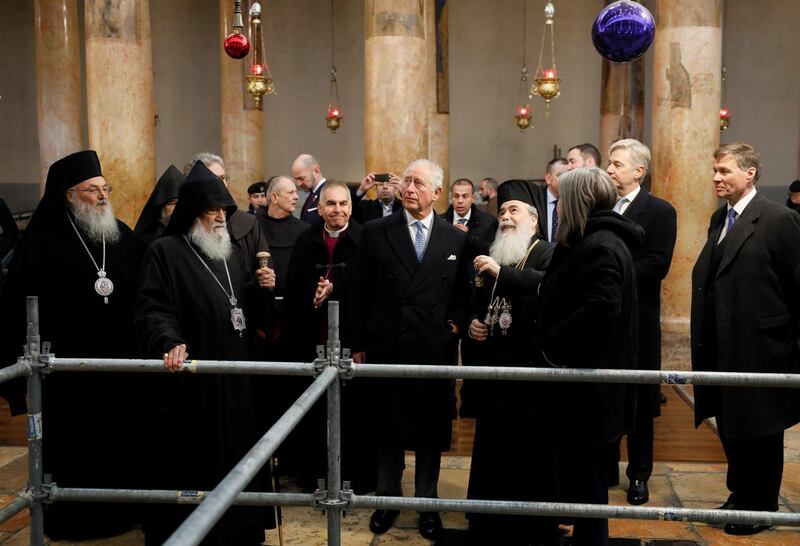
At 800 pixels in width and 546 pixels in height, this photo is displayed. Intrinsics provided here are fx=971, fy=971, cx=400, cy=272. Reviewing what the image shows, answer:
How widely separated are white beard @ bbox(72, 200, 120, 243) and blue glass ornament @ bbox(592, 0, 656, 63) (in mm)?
2754

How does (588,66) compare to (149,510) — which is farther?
(588,66)

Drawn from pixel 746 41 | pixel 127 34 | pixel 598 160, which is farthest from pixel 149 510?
pixel 746 41

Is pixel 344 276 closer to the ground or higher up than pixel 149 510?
higher up

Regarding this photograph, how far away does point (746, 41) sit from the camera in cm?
1877

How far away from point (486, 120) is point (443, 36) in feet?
15.6

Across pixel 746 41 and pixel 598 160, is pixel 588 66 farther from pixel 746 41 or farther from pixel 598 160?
pixel 598 160

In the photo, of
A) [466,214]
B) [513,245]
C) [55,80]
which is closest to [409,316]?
[513,245]

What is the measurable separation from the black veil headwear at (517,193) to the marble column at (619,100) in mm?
11666

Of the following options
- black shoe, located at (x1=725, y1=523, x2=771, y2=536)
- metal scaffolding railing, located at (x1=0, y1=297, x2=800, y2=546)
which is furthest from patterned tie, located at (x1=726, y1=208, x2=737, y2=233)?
metal scaffolding railing, located at (x1=0, y1=297, x2=800, y2=546)

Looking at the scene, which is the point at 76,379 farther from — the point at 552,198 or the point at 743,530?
the point at 552,198

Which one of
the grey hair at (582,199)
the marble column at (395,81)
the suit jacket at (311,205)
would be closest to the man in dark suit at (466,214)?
the marble column at (395,81)

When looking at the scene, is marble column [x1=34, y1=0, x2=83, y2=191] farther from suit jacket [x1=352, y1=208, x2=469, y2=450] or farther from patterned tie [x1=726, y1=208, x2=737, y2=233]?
patterned tie [x1=726, y1=208, x2=737, y2=233]

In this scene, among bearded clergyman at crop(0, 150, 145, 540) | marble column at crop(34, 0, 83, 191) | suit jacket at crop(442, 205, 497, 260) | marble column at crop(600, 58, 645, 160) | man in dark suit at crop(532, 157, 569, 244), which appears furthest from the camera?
marble column at crop(600, 58, 645, 160)

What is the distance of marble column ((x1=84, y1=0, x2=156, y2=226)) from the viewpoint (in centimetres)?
898
